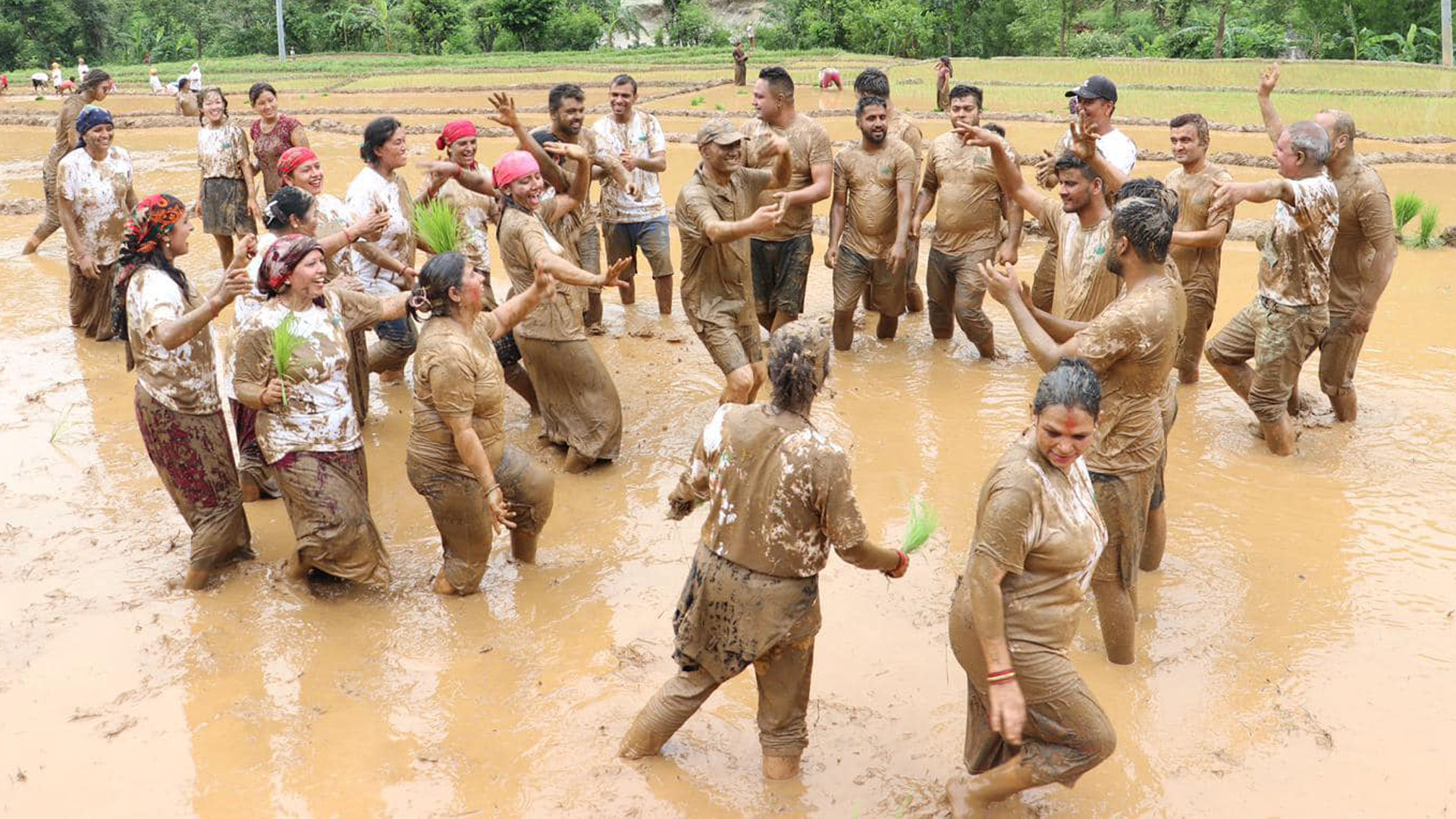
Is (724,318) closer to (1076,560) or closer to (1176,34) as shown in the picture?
(1076,560)

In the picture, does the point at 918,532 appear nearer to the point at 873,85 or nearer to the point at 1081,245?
the point at 1081,245

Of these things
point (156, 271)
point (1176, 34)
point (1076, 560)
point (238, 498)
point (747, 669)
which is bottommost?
point (747, 669)

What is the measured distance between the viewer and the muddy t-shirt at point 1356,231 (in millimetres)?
6816

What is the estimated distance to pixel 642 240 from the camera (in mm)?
9281

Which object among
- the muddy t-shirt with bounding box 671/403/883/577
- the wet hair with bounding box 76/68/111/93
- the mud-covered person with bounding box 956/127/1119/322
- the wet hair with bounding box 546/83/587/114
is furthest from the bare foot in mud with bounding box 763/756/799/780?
the wet hair with bounding box 76/68/111/93

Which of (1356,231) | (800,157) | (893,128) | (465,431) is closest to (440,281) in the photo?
(465,431)

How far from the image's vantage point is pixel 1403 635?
16.7ft

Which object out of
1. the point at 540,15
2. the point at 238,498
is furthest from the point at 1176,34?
the point at 238,498

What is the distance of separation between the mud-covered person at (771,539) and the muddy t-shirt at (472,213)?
4.19 m

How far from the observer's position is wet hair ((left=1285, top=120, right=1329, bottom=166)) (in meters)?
6.50

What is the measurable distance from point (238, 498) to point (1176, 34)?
1389 inches

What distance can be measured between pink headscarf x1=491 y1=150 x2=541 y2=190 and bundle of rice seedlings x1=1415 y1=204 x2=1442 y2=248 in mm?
8500

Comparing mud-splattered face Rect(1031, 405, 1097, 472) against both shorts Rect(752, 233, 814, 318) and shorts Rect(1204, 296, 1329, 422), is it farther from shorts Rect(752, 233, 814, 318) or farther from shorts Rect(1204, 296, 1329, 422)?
shorts Rect(752, 233, 814, 318)

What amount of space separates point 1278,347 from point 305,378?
213 inches
